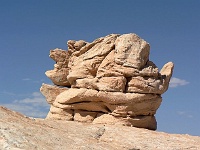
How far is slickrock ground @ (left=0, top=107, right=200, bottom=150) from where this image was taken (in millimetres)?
15766

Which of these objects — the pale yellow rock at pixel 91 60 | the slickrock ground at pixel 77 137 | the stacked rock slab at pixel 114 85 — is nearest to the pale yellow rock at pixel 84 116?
the stacked rock slab at pixel 114 85

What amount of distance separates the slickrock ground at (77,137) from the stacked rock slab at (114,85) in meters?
1.79

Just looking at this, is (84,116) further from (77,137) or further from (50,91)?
(77,137)

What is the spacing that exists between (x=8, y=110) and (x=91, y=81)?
626 centimetres

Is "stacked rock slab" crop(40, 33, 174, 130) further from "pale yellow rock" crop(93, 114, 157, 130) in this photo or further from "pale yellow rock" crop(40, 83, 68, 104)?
"pale yellow rock" crop(40, 83, 68, 104)

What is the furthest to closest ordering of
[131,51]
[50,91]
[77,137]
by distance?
[50,91]
[131,51]
[77,137]

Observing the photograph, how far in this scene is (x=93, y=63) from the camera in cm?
2548

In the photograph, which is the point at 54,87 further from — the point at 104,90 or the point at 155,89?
the point at 155,89

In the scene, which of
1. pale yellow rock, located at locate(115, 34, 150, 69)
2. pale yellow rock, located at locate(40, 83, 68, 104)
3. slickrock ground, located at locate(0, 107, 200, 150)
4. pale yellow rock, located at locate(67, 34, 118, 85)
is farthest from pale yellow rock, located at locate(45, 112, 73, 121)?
pale yellow rock, located at locate(115, 34, 150, 69)

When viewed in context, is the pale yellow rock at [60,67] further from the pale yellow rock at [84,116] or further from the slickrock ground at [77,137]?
the slickrock ground at [77,137]

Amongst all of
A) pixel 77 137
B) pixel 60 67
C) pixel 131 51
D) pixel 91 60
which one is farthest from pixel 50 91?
pixel 77 137

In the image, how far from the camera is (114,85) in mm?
23844

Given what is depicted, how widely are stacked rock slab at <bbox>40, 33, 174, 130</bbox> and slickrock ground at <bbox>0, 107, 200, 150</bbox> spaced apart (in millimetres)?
1789

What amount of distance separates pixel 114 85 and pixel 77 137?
20.8ft
